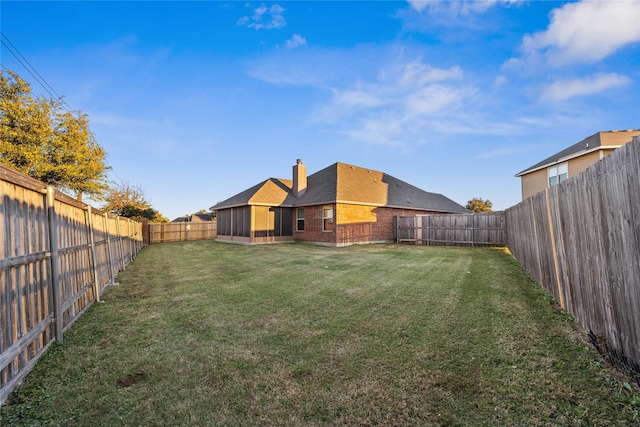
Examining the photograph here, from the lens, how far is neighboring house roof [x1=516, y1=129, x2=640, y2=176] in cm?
1289

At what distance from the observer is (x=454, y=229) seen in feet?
55.0

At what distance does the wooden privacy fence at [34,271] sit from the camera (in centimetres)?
241

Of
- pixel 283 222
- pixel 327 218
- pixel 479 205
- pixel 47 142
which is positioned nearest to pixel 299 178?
pixel 283 222

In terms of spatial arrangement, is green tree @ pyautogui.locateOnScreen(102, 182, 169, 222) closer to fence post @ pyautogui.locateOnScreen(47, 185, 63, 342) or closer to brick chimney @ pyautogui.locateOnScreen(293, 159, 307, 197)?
brick chimney @ pyautogui.locateOnScreen(293, 159, 307, 197)

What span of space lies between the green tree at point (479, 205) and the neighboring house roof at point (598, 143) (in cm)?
2331

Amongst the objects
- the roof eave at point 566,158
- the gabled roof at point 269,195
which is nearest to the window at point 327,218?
the gabled roof at point 269,195

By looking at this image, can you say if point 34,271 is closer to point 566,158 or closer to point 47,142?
point 566,158

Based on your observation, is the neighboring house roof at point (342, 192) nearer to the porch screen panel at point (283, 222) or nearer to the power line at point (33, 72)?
the porch screen panel at point (283, 222)

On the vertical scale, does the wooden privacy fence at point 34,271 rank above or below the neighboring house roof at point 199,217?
below

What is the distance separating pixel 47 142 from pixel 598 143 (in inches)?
1391

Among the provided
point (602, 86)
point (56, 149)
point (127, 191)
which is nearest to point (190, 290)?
point (602, 86)

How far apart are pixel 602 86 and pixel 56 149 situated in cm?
3343

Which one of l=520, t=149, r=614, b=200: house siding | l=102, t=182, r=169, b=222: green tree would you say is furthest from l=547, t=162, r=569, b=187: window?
l=102, t=182, r=169, b=222: green tree

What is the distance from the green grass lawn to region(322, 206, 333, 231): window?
11262 millimetres
